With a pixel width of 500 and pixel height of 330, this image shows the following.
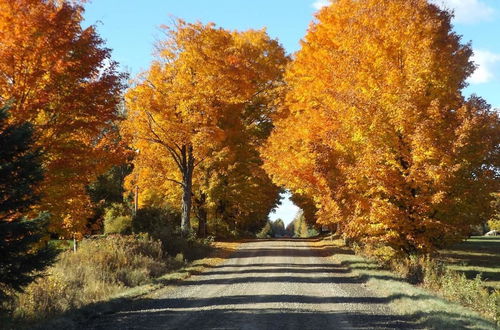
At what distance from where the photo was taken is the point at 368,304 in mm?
13133

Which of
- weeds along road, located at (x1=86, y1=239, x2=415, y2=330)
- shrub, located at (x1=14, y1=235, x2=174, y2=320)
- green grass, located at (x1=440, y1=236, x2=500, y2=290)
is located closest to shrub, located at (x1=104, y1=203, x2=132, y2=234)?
shrub, located at (x1=14, y1=235, x2=174, y2=320)

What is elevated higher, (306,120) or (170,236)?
(306,120)

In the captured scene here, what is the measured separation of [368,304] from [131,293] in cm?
693

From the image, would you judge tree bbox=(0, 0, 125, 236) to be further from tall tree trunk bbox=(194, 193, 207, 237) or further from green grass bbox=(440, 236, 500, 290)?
tall tree trunk bbox=(194, 193, 207, 237)

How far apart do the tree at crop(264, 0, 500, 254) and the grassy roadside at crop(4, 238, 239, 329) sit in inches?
257

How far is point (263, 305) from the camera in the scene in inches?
515

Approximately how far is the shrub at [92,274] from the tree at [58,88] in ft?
6.19

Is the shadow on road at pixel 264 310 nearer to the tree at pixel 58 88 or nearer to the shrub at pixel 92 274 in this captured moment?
the shrub at pixel 92 274

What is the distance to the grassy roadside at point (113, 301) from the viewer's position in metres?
10.6

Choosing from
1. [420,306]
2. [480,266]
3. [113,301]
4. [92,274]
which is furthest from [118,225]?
[420,306]

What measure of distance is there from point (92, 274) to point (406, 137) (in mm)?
12230

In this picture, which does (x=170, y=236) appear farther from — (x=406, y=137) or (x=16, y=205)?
(x=16, y=205)

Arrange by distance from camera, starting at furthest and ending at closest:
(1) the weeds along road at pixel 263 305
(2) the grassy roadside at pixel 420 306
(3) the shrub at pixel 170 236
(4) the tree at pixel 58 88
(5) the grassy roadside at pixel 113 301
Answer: (3) the shrub at pixel 170 236 → (4) the tree at pixel 58 88 → (1) the weeds along road at pixel 263 305 → (5) the grassy roadside at pixel 113 301 → (2) the grassy roadside at pixel 420 306

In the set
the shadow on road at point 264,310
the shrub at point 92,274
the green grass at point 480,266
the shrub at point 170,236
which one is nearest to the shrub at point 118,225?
the shrub at point 170,236
